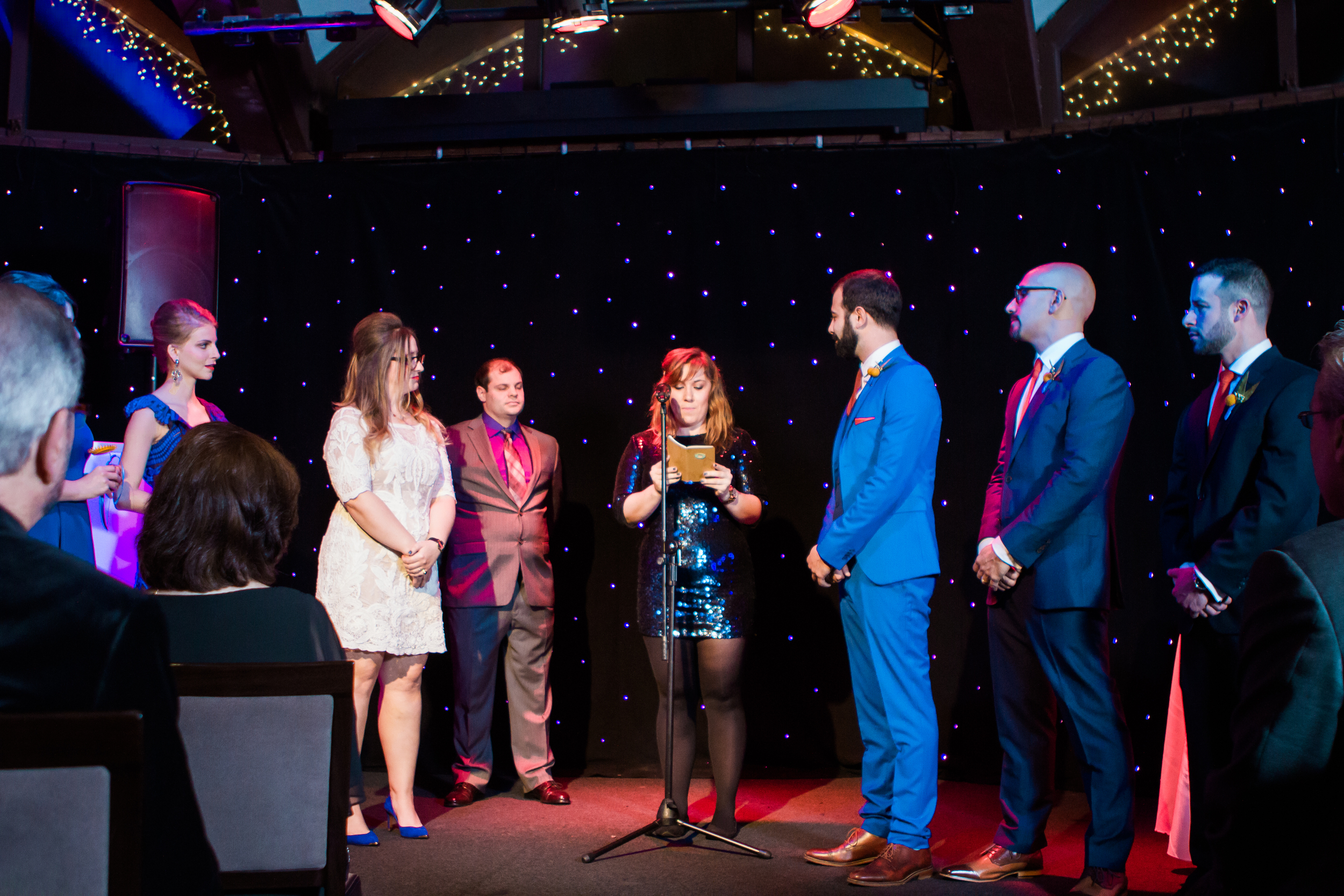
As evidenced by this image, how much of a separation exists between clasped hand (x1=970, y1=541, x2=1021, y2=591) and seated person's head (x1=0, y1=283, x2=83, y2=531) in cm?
258

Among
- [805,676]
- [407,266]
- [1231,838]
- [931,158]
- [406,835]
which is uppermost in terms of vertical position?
[931,158]

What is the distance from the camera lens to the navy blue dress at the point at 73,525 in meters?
3.22

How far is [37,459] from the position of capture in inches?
40.7

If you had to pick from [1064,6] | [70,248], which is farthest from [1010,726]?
[70,248]

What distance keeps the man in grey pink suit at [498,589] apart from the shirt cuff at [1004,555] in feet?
6.59

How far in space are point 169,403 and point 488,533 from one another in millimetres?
1313

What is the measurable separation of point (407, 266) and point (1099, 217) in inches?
128

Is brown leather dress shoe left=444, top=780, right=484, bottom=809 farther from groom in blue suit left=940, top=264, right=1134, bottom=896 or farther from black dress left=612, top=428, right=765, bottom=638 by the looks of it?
groom in blue suit left=940, top=264, right=1134, bottom=896

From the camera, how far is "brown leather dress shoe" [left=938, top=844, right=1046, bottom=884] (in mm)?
3076

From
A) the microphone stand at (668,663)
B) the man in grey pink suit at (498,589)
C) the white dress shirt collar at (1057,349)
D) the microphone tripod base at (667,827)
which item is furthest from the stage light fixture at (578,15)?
the microphone tripod base at (667,827)

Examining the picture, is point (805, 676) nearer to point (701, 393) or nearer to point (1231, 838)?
point (701, 393)

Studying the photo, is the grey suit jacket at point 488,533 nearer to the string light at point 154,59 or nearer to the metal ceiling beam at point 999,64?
the string light at point 154,59

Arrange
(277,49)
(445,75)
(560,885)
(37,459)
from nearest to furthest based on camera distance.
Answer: (37,459)
(560,885)
(277,49)
(445,75)

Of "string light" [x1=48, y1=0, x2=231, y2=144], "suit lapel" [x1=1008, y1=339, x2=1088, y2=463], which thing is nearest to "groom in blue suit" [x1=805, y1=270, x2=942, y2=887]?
"suit lapel" [x1=1008, y1=339, x2=1088, y2=463]
